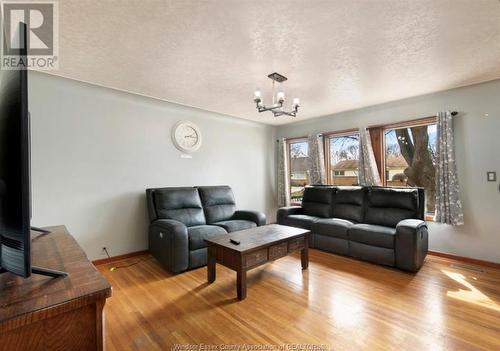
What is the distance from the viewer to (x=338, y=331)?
189 cm

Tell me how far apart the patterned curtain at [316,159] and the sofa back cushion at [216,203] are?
72.6 inches

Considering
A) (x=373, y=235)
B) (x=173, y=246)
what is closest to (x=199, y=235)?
(x=173, y=246)

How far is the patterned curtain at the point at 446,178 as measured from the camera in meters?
3.32

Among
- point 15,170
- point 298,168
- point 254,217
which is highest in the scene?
point 298,168

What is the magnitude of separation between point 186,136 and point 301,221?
245 cm

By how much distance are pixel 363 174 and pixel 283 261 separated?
2186 mm

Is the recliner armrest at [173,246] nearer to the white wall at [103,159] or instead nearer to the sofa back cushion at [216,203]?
the white wall at [103,159]

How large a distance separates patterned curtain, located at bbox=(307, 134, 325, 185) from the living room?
1.6 inches

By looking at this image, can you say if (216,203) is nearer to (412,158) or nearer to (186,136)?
(186,136)

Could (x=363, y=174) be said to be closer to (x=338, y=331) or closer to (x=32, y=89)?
(x=338, y=331)

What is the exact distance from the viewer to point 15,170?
71cm

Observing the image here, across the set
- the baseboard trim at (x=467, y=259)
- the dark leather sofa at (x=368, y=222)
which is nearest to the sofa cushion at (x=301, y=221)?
the dark leather sofa at (x=368, y=222)

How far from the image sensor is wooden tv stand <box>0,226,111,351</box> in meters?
0.63

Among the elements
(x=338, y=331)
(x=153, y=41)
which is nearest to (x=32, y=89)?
(x=153, y=41)
